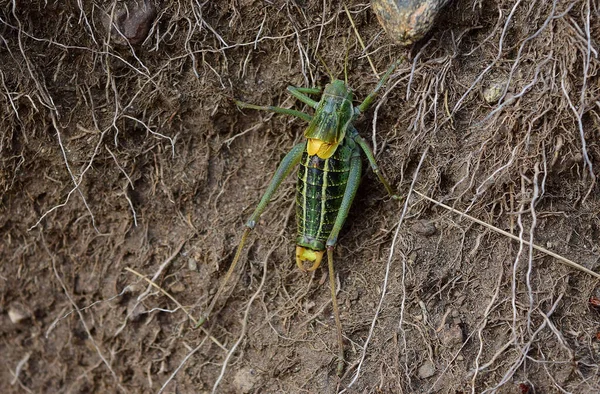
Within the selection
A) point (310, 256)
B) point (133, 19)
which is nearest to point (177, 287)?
point (310, 256)

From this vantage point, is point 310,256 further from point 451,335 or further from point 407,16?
point 407,16

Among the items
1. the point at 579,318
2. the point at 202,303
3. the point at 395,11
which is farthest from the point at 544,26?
the point at 202,303

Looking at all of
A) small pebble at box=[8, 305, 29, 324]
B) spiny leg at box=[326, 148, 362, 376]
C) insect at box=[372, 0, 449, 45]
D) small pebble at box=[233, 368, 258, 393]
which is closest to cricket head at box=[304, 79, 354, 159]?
spiny leg at box=[326, 148, 362, 376]

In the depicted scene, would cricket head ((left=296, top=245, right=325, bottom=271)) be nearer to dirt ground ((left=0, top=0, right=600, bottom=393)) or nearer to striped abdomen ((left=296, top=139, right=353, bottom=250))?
striped abdomen ((left=296, top=139, right=353, bottom=250))

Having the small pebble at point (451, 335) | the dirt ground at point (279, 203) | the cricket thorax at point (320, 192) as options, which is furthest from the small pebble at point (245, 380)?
the small pebble at point (451, 335)

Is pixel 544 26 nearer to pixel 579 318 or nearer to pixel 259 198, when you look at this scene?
pixel 579 318
